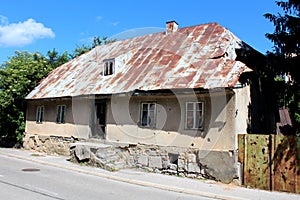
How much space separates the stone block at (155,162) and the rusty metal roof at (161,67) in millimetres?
2956

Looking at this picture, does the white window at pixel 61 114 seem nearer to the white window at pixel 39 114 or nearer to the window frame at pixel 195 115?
the white window at pixel 39 114

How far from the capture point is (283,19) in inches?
408

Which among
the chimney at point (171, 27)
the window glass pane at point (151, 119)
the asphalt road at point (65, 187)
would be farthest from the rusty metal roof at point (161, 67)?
the asphalt road at point (65, 187)

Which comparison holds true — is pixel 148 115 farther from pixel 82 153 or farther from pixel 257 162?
pixel 257 162

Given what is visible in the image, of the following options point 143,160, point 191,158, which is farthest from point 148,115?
point 191,158

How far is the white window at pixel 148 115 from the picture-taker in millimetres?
12633

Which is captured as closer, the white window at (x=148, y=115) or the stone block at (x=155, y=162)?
the stone block at (x=155, y=162)

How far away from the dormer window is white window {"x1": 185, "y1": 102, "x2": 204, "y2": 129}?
5.82m

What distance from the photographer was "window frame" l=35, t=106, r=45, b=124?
1839 centimetres

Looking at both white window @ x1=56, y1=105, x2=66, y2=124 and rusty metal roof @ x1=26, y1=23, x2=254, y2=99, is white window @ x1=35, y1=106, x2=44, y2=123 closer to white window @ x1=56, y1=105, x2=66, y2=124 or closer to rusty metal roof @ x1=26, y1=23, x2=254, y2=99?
rusty metal roof @ x1=26, y1=23, x2=254, y2=99

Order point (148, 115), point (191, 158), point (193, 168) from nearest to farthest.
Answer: point (193, 168), point (191, 158), point (148, 115)

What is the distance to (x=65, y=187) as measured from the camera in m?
8.84

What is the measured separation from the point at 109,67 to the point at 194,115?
661 cm

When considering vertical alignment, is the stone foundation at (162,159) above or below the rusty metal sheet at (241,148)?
below
